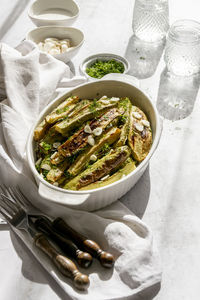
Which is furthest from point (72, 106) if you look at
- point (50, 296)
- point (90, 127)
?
point (50, 296)

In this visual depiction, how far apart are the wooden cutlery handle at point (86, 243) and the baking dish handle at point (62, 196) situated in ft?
0.28

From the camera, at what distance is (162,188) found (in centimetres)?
138

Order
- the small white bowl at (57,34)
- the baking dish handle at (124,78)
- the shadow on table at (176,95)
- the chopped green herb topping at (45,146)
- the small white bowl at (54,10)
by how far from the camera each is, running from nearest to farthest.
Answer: the chopped green herb topping at (45,146)
the baking dish handle at (124,78)
the shadow on table at (176,95)
the small white bowl at (57,34)
the small white bowl at (54,10)

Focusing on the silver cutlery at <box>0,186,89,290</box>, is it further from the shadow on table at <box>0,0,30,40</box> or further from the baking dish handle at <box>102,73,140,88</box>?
the shadow on table at <box>0,0,30,40</box>

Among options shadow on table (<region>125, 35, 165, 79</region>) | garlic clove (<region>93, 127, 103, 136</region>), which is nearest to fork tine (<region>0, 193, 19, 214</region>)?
garlic clove (<region>93, 127, 103, 136</region>)

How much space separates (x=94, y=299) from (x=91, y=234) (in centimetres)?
21

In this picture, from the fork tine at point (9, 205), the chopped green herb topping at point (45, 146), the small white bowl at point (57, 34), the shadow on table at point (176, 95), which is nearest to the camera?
the fork tine at point (9, 205)

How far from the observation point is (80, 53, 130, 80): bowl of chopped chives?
1706 mm

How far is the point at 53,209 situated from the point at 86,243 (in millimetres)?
187

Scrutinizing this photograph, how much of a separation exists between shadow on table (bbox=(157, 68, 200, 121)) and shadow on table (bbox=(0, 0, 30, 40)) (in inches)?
36.0

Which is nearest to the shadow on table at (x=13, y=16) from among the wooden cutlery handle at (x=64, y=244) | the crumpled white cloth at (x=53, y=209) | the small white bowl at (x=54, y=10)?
the small white bowl at (x=54, y=10)

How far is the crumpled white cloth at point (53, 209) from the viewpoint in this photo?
3.51 ft

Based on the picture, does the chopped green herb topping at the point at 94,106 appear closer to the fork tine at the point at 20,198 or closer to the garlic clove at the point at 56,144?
the garlic clove at the point at 56,144

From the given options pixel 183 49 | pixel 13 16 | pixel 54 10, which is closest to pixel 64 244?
pixel 183 49
